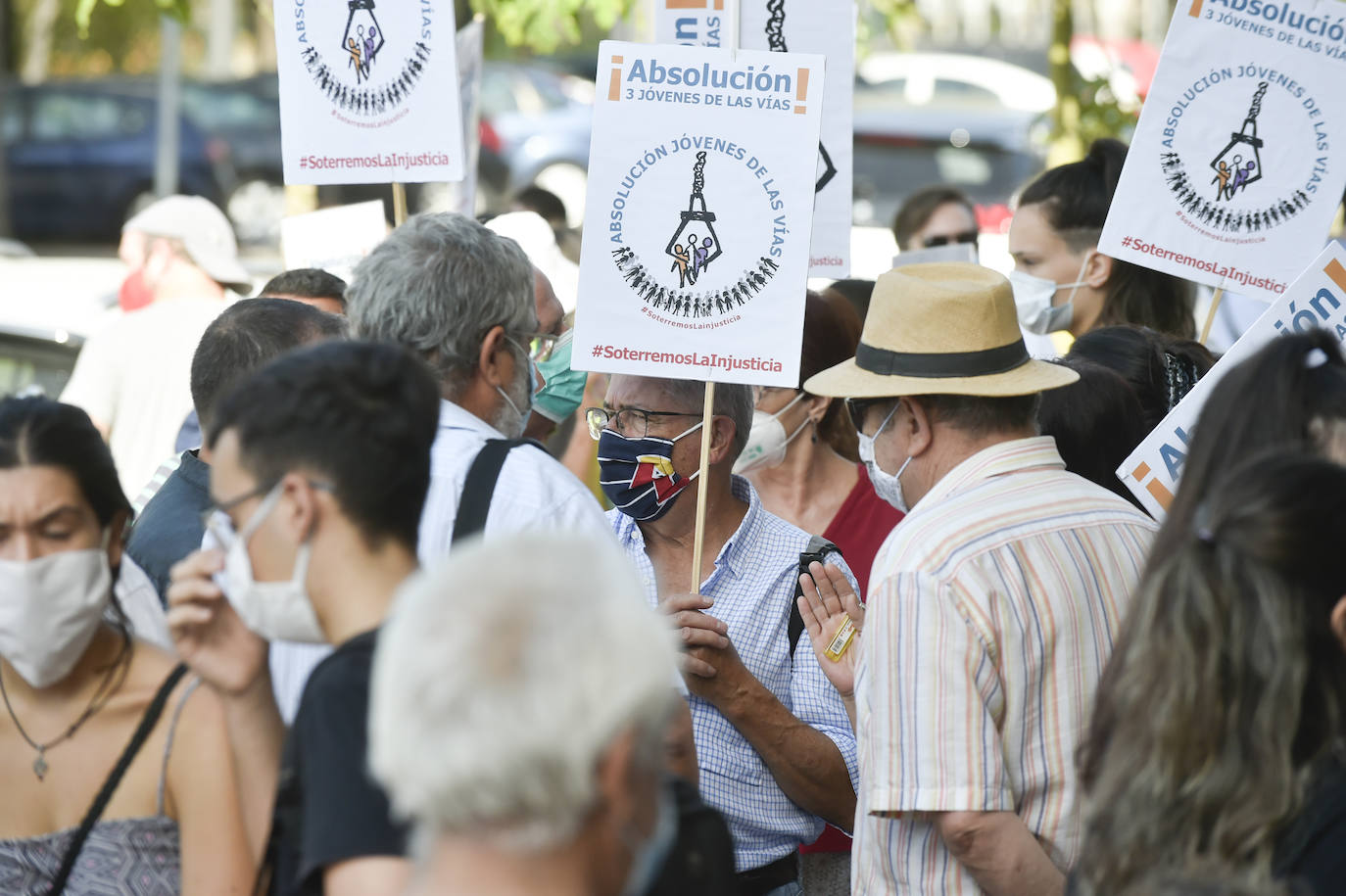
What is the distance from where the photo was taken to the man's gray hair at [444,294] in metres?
3.50

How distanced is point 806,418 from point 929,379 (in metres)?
1.61

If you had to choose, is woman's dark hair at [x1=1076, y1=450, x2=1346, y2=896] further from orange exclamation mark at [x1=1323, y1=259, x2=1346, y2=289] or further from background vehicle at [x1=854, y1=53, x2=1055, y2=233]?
background vehicle at [x1=854, y1=53, x2=1055, y2=233]

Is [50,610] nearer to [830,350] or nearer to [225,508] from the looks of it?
[225,508]

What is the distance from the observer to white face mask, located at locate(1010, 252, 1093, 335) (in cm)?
595

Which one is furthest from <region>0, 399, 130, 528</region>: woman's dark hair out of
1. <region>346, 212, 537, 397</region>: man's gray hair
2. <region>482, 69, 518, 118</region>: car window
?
<region>482, 69, 518, 118</region>: car window

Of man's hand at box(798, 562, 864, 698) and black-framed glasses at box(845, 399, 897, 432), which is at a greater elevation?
black-framed glasses at box(845, 399, 897, 432)

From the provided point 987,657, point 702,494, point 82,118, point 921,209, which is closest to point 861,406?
point 702,494

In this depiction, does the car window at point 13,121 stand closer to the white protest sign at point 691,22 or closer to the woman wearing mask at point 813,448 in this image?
the white protest sign at point 691,22

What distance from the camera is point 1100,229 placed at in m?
5.96

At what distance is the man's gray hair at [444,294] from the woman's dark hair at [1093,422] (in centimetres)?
130

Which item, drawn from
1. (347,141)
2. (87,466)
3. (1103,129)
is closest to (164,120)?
(1103,129)

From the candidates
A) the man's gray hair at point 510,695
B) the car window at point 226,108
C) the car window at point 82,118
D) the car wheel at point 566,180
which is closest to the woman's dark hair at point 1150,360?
the man's gray hair at point 510,695

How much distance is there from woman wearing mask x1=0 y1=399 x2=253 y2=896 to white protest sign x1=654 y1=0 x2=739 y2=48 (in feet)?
9.39

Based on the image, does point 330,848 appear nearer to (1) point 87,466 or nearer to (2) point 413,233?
(1) point 87,466
